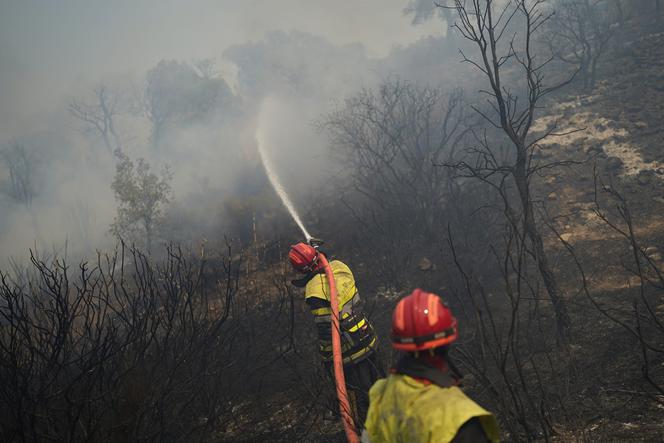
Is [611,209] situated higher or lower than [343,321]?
lower

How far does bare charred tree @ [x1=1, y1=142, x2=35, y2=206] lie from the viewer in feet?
118

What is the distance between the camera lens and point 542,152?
16.9 metres

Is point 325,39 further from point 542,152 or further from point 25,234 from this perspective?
point 542,152

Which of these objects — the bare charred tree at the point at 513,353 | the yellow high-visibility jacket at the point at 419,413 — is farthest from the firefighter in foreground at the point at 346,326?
the yellow high-visibility jacket at the point at 419,413

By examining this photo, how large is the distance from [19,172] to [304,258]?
139 feet

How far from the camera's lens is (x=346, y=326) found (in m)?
4.24

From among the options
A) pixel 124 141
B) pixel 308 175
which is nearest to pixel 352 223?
pixel 308 175

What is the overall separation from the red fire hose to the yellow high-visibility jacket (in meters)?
0.98

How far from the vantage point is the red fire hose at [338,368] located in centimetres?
294

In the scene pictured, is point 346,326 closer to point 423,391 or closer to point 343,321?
point 343,321

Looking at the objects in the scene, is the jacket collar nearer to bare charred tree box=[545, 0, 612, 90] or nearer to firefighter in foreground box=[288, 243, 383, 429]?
firefighter in foreground box=[288, 243, 383, 429]

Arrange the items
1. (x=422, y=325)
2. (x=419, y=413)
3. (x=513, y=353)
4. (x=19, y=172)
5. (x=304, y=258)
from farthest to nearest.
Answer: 1. (x=19, y=172)
2. (x=304, y=258)
3. (x=513, y=353)
4. (x=422, y=325)
5. (x=419, y=413)

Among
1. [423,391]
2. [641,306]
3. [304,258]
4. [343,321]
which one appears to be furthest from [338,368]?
[641,306]

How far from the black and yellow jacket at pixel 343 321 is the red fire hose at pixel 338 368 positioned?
99 mm
